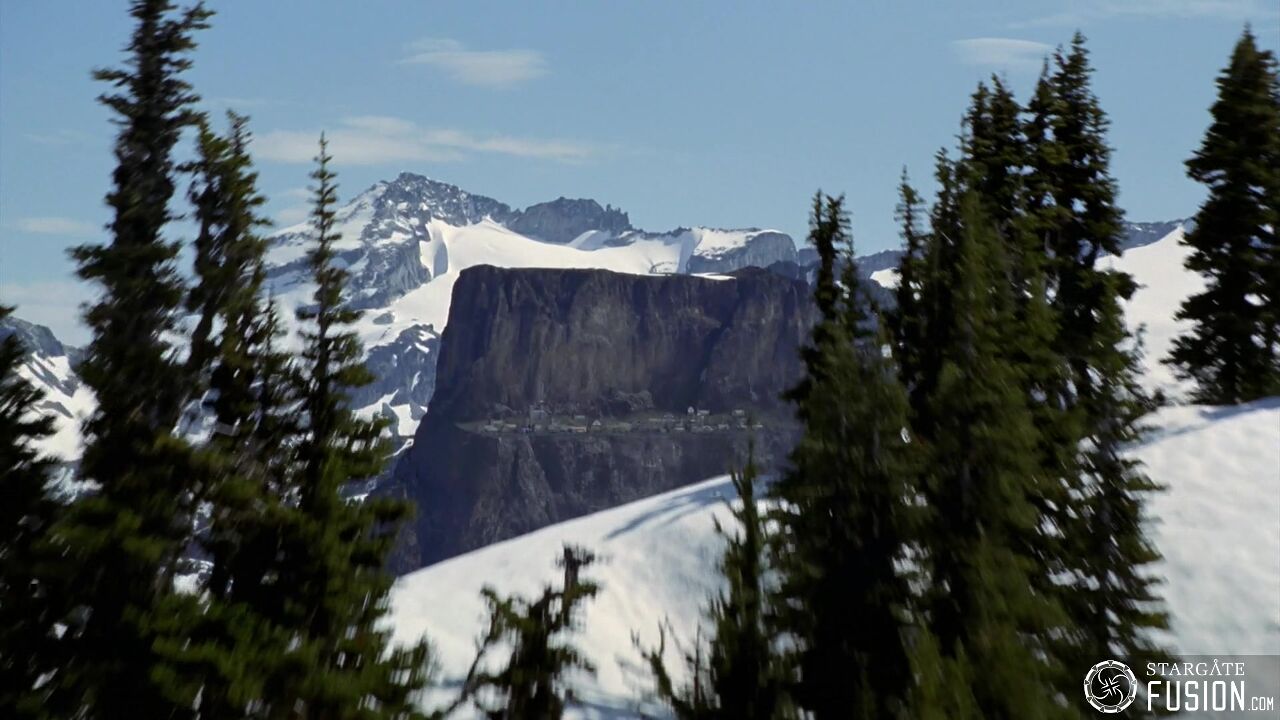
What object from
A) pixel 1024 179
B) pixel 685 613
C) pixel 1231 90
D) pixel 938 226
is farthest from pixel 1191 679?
pixel 1231 90

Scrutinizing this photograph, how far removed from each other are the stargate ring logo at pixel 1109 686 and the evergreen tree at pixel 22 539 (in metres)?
18.1

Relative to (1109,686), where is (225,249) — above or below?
above

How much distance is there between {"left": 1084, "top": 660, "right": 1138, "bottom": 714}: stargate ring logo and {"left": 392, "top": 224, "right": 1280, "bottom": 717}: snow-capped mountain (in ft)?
36.8

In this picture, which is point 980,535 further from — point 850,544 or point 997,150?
point 997,150

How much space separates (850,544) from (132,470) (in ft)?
38.3

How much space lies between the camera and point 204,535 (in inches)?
864

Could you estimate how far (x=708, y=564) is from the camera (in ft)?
166

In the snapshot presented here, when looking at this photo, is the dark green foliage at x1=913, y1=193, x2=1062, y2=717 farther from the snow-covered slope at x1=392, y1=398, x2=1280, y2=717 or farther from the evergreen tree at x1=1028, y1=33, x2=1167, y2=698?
the snow-covered slope at x1=392, y1=398, x2=1280, y2=717

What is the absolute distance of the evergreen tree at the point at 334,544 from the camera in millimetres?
21312

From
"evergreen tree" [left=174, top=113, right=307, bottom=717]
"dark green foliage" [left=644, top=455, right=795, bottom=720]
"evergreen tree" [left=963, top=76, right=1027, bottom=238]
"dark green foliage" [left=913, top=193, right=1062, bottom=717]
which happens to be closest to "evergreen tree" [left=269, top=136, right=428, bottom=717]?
"evergreen tree" [left=174, top=113, right=307, bottom=717]

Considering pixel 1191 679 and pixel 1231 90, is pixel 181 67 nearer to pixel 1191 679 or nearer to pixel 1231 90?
pixel 1191 679

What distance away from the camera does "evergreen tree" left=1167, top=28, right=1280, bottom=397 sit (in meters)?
51.8

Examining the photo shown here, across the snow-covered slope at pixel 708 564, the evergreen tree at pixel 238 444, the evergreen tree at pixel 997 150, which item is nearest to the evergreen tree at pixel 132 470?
the evergreen tree at pixel 238 444

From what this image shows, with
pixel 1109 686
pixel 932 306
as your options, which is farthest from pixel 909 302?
pixel 1109 686
